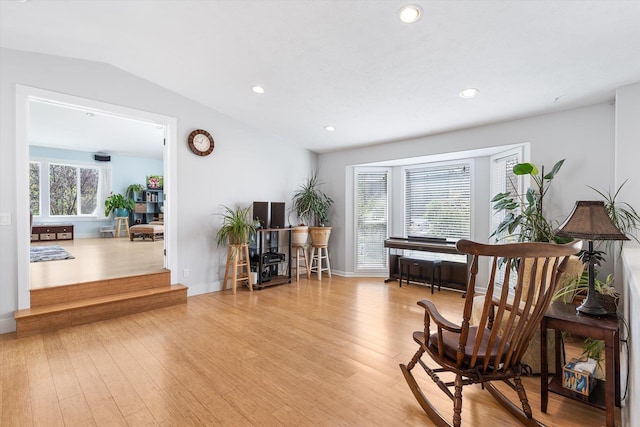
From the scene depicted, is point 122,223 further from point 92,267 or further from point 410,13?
point 410,13

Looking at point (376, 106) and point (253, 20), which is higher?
point (253, 20)

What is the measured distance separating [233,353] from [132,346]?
3.22ft

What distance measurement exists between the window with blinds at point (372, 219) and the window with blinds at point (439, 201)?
42 centimetres

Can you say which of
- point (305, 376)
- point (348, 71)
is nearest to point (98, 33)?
point (348, 71)

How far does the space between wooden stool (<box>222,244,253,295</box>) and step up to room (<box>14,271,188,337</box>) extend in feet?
2.32

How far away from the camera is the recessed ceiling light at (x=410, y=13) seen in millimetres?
2203

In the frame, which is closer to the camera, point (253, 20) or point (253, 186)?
point (253, 20)

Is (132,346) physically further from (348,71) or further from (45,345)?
(348,71)

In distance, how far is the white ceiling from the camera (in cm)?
227

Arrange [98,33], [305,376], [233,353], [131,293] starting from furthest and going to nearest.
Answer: [131,293] < [98,33] < [233,353] < [305,376]

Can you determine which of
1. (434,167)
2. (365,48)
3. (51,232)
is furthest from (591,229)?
(51,232)

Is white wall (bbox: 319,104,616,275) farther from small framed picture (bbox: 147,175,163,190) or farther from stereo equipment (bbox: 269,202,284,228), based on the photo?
small framed picture (bbox: 147,175,163,190)

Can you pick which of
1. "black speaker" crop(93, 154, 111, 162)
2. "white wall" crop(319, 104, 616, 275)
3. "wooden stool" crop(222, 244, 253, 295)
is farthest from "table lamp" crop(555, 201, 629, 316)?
"black speaker" crop(93, 154, 111, 162)

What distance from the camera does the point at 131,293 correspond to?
12.6ft
